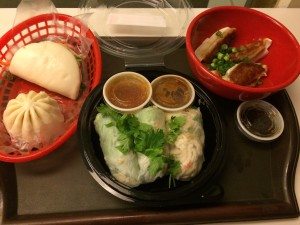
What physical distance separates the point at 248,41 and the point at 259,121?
332 mm

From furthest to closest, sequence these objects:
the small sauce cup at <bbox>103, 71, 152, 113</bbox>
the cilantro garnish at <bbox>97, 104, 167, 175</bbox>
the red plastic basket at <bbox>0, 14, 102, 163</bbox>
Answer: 1. the red plastic basket at <bbox>0, 14, 102, 163</bbox>
2. the small sauce cup at <bbox>103, 71, 152, 113</bbox>
3. the cilantro garnish at <bbox>97, 104, 167, 175</bbox>

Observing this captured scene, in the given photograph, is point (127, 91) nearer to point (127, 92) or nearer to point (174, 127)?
point (127, 92)

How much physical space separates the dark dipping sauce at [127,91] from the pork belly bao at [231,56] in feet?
0.80

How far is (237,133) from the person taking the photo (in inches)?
39.5

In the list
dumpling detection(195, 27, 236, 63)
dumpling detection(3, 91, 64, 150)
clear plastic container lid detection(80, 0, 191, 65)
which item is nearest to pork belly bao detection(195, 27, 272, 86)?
dumpling detection(195, 27, 236, 63)

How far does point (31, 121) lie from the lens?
2.96 ft

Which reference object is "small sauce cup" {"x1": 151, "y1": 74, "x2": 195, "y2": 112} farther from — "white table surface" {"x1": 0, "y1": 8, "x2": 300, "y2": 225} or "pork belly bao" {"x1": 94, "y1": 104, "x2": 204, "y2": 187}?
"white table surface" {"x1": 0, "y1": 8, "x2": 300, "y2": 225}

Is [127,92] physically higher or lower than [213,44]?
lower

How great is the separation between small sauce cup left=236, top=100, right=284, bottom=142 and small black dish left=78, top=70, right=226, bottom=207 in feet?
0.35

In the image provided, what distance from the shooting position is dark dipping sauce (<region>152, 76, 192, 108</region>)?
0.97m

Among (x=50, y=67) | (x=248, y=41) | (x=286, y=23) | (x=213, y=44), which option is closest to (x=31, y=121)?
(x=50, y=67)

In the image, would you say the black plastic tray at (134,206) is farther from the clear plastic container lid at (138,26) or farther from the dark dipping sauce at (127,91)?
the clear plastic container lid at (138,26)

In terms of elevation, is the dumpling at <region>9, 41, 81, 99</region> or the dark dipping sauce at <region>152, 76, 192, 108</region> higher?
the dark dipping sauce at <region>152, 76, 192, 108</region>

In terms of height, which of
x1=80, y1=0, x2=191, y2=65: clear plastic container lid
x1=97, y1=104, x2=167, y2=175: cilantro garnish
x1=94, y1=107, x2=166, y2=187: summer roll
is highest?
x1=80, y1=0, x2=191, y2=65: clear plastic container lid
